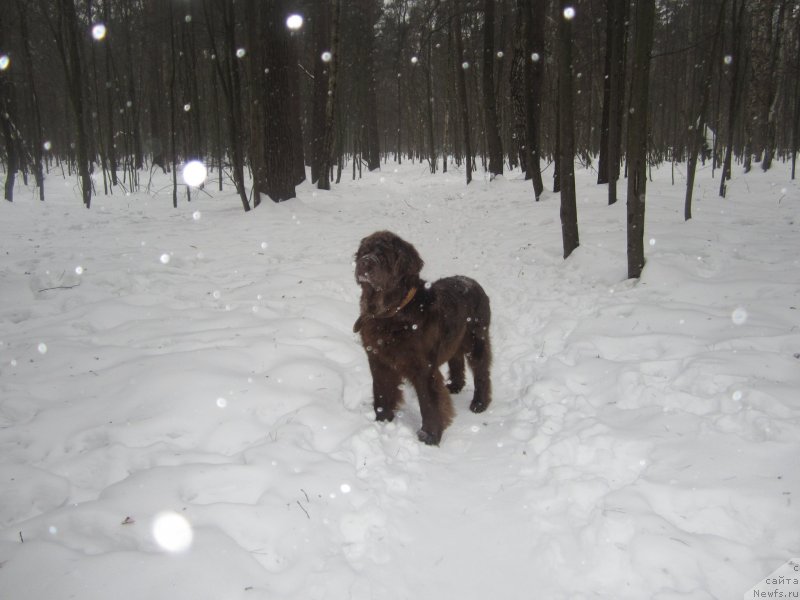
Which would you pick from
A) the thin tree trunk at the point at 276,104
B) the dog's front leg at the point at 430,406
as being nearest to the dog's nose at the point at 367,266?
the dog's front leg at the point at 430,406

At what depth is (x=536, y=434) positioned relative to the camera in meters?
3.26

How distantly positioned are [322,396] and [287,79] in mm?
9541

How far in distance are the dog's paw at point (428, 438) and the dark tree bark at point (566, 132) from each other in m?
4.41

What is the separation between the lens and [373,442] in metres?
3.13

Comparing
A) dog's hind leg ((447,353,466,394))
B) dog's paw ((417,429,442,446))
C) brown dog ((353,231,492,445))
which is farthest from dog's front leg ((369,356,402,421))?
dog's hind leg ((447,353,466,394))

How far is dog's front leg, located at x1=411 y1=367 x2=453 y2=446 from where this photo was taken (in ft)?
11.0

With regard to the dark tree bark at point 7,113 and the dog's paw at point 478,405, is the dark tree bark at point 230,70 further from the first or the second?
the dog's paw at point 478,405

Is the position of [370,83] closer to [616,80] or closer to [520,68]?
[520,68]

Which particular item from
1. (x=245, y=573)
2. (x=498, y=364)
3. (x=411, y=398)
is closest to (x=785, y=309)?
(x=498, y=364)

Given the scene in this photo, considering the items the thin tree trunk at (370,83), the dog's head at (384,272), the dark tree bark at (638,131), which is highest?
the thin tree trunk at (370,83)

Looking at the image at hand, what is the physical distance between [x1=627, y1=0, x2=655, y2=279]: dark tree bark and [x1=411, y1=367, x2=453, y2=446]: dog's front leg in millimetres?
3555

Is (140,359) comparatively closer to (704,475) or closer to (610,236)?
(704,475)

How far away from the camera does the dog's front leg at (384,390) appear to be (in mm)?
3441

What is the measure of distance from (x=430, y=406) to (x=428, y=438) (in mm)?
237
